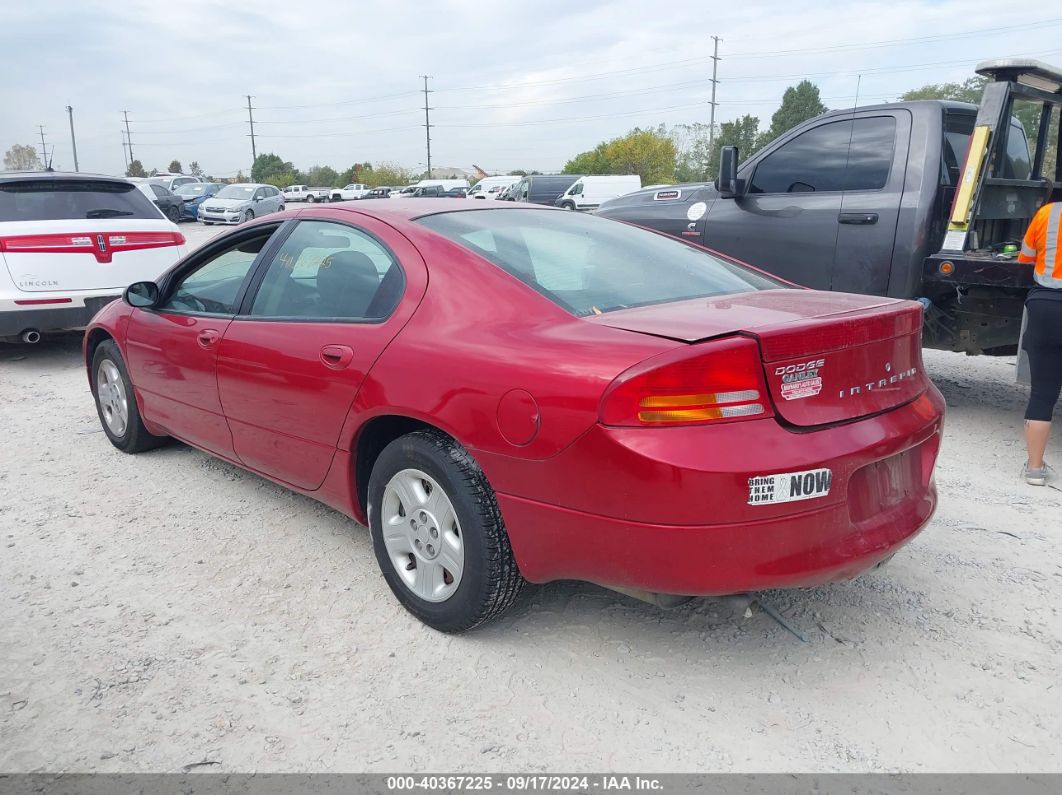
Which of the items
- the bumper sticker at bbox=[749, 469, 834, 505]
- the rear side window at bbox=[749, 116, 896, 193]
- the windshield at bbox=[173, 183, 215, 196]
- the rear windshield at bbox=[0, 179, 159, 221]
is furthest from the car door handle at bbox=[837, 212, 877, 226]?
the windshield at bbox=[173, 183, 215, 196]

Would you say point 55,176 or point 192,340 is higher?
point 55,176

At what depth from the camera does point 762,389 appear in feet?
7.86

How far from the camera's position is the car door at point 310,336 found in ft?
10.3

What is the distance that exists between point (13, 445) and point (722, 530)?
4.79m

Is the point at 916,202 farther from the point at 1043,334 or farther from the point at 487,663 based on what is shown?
the point at 487,663

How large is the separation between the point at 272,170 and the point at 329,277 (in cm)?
A: 9627

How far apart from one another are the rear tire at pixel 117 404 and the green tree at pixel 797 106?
6378 centimetres

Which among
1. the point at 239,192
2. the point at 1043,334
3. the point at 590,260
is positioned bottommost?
the point at 1043,334

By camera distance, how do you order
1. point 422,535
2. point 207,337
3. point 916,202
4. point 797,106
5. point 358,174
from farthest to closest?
point 358,174, point 797,106, point 916,202, point 207,337, point 422,535

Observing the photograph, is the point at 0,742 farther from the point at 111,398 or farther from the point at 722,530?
the point at 111,398

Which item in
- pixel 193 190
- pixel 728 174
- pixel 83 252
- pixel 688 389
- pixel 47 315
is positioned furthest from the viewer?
pixel 193 190

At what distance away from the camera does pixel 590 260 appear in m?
3.26

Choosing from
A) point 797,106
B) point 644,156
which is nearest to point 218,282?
point 644,156

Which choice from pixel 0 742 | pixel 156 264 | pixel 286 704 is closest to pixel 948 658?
pixel 286 704
